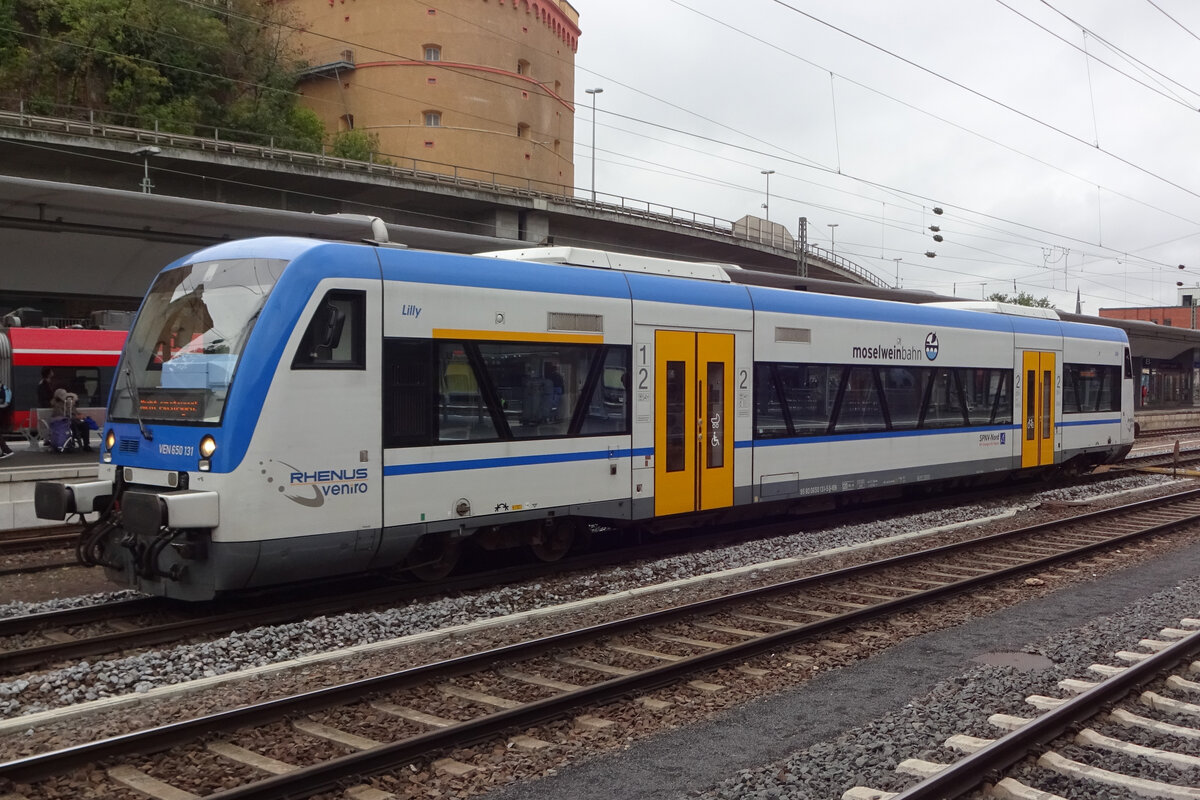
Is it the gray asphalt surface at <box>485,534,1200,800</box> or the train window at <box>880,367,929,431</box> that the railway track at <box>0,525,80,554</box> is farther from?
the train window at <box>880,367,929,431</box>

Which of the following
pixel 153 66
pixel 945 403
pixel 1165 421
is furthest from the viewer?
pixel 153 66

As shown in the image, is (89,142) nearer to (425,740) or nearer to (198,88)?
(198,88)

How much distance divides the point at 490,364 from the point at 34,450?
1519 cm

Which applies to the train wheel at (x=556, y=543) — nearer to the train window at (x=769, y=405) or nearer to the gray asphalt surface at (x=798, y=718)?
the train window at (x=769, y=405)

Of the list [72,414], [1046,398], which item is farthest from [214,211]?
[1046,398]

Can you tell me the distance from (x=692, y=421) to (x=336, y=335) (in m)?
4.54

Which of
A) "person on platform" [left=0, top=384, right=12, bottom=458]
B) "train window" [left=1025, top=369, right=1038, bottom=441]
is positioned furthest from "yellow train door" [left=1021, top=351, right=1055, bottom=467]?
"person on platform" [left=0, top=384, right=12, bottom=458]

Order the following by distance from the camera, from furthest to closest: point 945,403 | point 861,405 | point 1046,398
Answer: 1. point 1046,398
2. point 945,403
3. point 861,405

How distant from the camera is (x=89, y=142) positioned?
31.3 m

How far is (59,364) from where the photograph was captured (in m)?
24.4

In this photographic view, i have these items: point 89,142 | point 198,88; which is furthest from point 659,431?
point 198,88

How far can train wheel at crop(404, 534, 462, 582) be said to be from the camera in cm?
913

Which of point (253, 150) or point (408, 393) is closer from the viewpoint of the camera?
point (408, 393)

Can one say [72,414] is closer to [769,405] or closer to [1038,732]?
[769,405]
